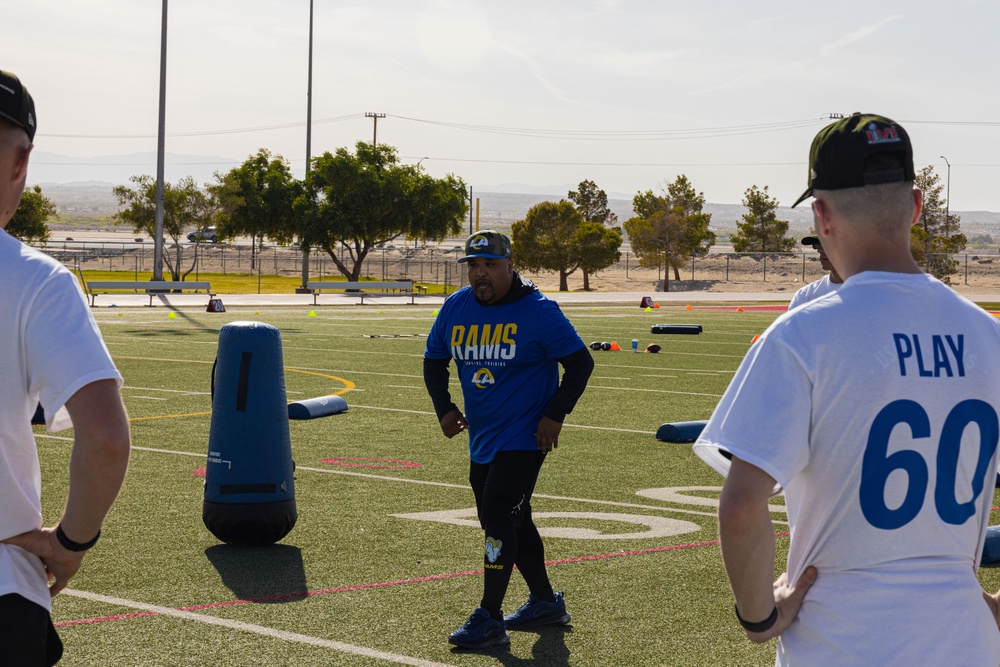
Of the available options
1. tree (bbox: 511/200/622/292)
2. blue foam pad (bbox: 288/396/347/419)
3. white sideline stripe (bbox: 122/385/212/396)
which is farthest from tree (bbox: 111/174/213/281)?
blue foam pad (bbox: 288/396/347/419)

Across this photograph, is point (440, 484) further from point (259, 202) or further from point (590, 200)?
point (590, 200)

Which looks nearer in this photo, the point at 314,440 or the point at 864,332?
the point at 864,332

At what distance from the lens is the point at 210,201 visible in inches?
2660

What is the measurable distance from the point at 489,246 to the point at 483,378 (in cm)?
71

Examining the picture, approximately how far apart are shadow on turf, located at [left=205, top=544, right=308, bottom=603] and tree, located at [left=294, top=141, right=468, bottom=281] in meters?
53.4

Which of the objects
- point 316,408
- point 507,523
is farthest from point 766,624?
point 316,408

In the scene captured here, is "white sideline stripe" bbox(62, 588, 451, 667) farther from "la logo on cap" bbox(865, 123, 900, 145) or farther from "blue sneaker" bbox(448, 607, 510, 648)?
"la logo on cap" bbox(865, 123, 900, 145)

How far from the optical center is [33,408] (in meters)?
3.07

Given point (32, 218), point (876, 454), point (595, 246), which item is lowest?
point (876, 454)

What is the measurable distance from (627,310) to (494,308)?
39.4 metres

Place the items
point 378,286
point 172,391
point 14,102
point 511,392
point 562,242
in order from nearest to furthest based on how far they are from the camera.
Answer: point 14,102
point 511,392
point 172,391
point 378,286
point 562,242

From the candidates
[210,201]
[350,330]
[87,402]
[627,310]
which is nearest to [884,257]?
[87,402]

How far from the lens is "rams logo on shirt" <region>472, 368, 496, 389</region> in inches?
282

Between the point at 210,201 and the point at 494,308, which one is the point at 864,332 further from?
the point at 210,201
